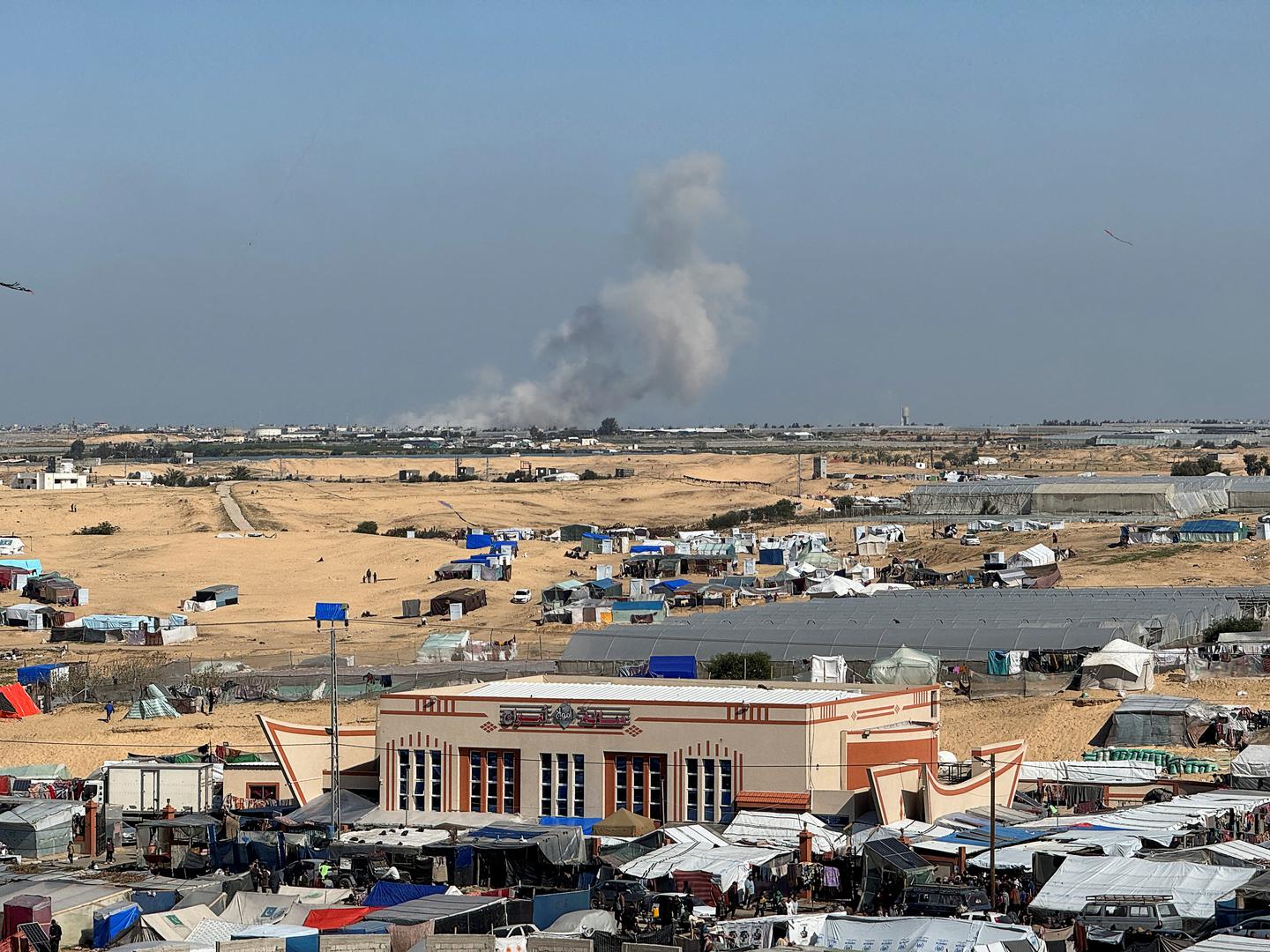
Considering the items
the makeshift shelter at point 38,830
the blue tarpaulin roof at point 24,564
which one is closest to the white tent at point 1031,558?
the blue tarpaulin roof at point 24,564

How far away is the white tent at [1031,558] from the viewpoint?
64.8m

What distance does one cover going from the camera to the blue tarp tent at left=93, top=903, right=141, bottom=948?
75.7ft

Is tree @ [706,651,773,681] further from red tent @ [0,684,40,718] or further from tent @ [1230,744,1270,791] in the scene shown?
red tent @ [0,684,40,718]

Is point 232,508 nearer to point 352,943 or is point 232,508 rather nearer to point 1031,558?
point 1031,558

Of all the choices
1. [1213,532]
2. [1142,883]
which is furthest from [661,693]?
[1213,532]

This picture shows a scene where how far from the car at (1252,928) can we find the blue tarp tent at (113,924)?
13138 mm

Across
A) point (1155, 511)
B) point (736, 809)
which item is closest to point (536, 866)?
point (736, 809)

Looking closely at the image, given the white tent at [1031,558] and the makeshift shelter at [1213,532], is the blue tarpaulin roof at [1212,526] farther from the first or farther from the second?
the white tent at [1031,558]

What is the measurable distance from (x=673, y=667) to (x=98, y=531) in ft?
176

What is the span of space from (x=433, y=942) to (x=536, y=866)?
5791mm

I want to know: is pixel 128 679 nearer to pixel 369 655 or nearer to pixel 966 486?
pixel 369 655

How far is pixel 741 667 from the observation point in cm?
4309

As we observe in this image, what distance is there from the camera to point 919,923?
20969mm

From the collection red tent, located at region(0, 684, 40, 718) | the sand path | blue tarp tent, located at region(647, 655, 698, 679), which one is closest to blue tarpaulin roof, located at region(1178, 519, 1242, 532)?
blue tarp tent, located at region(647, 655, 698, 679)
